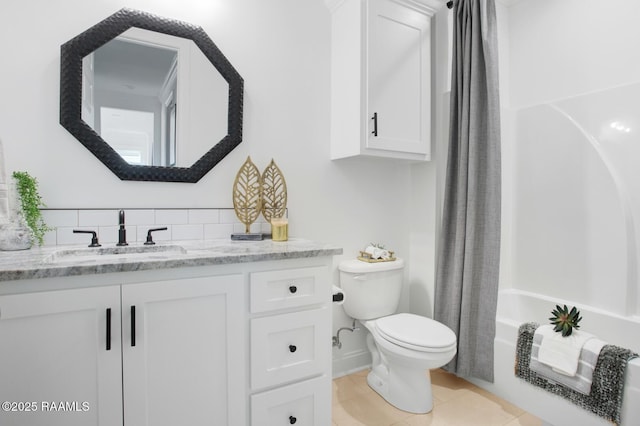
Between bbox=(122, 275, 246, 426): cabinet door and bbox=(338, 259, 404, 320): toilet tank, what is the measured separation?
2.89 ft

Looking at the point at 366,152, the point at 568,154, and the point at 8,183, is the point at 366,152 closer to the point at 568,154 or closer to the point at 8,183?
the point at 568,154

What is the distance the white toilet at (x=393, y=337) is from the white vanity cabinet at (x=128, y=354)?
83cm

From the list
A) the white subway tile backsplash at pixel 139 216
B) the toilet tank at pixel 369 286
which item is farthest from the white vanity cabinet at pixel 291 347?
the white subway tile backsplash at pixel 139 216

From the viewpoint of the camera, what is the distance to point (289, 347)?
133 centimetres

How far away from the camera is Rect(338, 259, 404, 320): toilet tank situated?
196 cm

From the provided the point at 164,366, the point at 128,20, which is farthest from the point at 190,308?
the point at 128,20

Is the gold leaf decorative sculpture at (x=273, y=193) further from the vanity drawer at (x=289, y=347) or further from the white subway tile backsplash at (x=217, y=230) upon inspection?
the vanity drawer at (x=289, y=347)

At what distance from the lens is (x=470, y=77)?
197 cm

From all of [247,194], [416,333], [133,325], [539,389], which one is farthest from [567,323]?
[133,325]

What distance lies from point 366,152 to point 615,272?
154cm

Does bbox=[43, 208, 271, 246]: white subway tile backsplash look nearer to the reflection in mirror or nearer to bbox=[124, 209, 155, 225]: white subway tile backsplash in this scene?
bbox=[124, 209, 155, 225]: white subway tile backsplash

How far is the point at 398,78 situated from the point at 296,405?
1.78 metres

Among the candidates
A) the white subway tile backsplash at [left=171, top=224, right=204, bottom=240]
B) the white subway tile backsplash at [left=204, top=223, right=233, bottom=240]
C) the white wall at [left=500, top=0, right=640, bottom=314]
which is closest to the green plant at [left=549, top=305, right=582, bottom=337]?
the white wall at [left=500, top=0, right=640, bottom=314]

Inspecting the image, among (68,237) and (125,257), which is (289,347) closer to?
(125,257)
